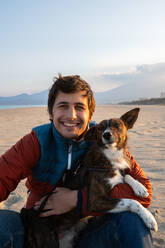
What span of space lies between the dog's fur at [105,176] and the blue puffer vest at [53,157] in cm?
20

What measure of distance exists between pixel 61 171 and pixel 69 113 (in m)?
0.67

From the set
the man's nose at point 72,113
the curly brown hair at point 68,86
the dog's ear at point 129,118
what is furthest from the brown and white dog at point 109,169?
the curly brown hair at point 68,86

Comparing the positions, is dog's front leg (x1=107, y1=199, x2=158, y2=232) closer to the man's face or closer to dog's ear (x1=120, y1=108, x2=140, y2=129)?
the man's face

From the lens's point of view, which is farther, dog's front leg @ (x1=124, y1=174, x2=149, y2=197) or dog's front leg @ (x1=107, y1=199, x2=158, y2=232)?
dog's front leg @ (x1=124, y1=174, x2=149, y2=197)

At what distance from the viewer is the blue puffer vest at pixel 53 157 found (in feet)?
8.29

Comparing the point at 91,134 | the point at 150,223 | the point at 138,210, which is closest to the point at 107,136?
the point at 91,134

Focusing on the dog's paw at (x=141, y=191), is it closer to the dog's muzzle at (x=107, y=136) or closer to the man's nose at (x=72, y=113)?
the dog's muzzle at (x=107, y=136)

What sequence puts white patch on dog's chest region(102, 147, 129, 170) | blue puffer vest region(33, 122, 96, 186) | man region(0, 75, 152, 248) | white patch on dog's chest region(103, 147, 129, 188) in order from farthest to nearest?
white patch on dog's chest region(102, 147, 129, 170), white patch on dog's chest region(103, 147, 129, 188), blue puffer vest region(33, 122, 96, 186), man region(0, 75, 152, 248)

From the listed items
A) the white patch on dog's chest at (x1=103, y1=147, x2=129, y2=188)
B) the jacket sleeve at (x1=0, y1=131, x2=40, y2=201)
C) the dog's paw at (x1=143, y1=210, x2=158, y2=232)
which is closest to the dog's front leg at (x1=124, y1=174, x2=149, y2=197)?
the white patch on dog's chest at (x1=103, y1=147, x2=129, y2=188)

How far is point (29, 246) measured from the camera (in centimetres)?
223

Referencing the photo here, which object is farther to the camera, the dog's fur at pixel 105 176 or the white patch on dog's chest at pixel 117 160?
the white patch on dog's chest at pixel 117 160

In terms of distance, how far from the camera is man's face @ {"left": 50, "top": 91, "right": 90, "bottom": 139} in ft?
8.71

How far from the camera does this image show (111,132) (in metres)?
3.01

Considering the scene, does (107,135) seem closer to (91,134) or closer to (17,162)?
(91,134)
